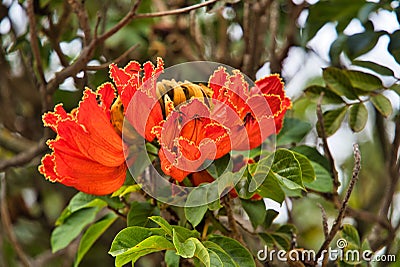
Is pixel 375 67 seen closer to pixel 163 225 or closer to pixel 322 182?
pixel 322 182

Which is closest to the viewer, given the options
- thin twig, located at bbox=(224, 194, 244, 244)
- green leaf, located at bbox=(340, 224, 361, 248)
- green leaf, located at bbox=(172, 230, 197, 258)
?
green leaf, located at bbox=(172, 230, 197, 258)

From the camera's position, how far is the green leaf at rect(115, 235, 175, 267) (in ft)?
1.87

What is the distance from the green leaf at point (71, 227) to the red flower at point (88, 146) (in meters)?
0.18

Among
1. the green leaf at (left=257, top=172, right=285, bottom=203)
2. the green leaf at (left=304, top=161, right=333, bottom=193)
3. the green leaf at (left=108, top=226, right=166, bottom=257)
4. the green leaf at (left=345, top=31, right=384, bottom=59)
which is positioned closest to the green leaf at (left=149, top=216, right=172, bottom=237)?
the green leaf at (left=108, top=226, right=166, bottom=257)

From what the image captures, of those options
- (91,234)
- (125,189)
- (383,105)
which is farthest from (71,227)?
(383,105)

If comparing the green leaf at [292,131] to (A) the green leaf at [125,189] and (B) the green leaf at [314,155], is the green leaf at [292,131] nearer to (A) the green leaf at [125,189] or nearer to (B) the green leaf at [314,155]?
(B) the green leaf at [314,155]

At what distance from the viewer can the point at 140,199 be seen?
0.79 metres

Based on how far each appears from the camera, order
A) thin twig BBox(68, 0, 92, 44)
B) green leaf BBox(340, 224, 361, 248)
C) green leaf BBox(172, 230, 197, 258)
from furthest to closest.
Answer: thin twig BBox(68, 0, 92, 44)
green leaf BBox(340, 224, 361, 248)
green leaf BBox(172, 230, 197, 258)

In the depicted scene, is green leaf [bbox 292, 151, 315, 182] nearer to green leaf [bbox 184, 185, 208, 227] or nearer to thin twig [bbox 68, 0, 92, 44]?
green leaf [bbox 184, 185, 208, 227]

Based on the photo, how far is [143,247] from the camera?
0.58 m

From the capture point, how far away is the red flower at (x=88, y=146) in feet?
2.07

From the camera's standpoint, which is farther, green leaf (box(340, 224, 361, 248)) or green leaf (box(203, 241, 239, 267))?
green leaf (box(340, 224, 361, 248))

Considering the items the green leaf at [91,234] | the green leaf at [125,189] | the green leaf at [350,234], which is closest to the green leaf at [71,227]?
the green leaf at [91,234]

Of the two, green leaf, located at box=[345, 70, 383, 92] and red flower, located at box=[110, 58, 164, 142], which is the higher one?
red flower, located at box=[110, 58, 164, 142]
